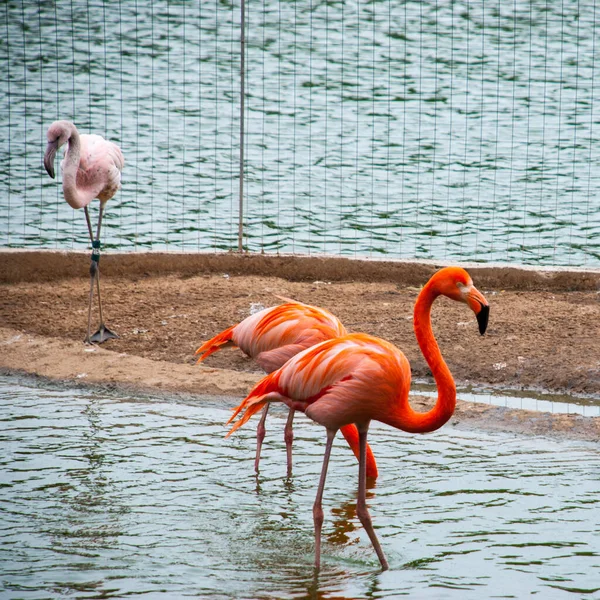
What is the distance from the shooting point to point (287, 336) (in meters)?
5.73

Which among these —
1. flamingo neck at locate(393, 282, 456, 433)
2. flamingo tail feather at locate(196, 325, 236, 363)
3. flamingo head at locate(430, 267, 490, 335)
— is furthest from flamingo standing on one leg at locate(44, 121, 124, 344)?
flamingo head at locate(430, 267, 490, 335)

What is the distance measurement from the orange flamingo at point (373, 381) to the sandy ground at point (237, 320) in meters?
1.82

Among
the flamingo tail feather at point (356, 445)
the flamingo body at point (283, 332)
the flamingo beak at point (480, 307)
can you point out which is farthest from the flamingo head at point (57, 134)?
the flamingo beak at point (480, 307)

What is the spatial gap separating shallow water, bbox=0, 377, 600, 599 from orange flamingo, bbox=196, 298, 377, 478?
0.23 m

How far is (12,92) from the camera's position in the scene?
58.5 ft

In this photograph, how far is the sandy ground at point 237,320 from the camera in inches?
278

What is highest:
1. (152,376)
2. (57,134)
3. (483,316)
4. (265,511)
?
(57,134)

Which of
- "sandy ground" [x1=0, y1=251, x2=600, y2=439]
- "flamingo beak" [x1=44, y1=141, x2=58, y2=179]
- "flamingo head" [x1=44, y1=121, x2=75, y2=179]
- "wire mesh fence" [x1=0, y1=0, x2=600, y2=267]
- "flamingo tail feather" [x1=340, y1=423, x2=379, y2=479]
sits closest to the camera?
"flamingo tail feather" [x1=340, y1=423, x2=379, y2=479]

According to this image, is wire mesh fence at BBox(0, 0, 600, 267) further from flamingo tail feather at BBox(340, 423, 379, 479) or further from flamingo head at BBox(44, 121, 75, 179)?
flamingo tail feather at BBox(340, 423, 379, 479)

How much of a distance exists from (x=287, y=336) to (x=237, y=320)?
2338mm

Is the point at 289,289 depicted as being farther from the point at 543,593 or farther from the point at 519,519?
the point at 543,593

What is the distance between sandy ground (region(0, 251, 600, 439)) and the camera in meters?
7.07

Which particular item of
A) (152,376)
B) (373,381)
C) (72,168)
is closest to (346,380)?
(373,381)

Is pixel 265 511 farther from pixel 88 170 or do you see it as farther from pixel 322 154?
pixel 322 154
